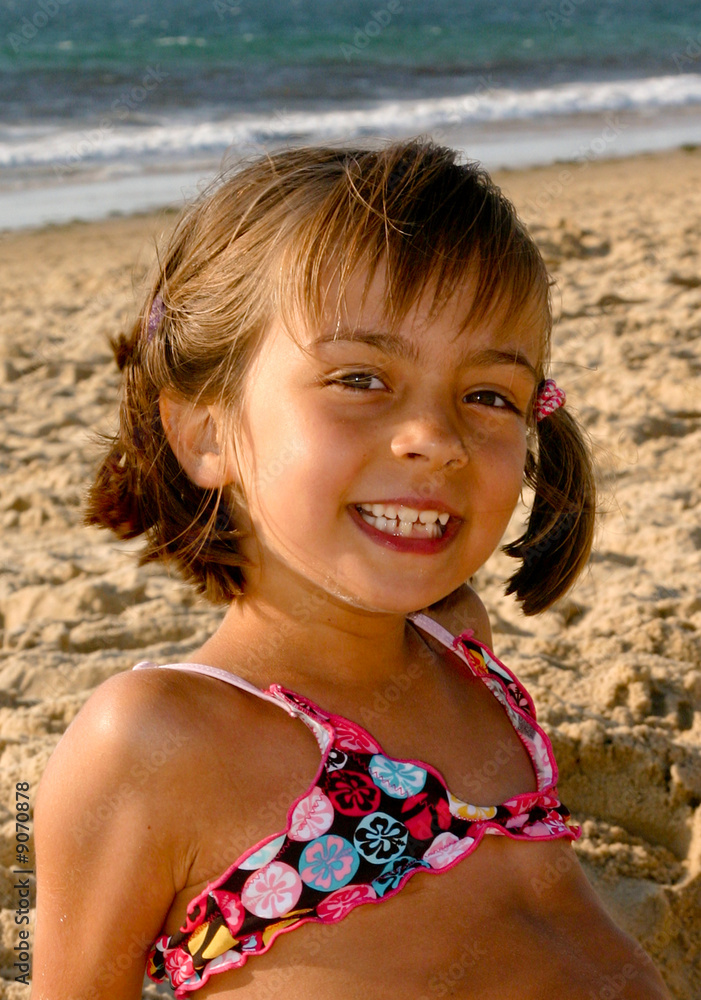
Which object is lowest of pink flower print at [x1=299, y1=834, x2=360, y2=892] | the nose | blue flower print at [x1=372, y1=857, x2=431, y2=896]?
blue flower print at [x1=372, y1=857, x2=431, y2=896]

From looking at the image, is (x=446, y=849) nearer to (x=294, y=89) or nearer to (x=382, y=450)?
(x=382, y=450)

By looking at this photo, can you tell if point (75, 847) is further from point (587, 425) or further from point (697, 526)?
Answer: point (587, 425)

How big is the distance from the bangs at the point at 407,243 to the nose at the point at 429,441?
141 mm

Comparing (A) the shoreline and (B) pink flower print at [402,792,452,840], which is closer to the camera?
(B) pink flower print at [402,792,452,840]

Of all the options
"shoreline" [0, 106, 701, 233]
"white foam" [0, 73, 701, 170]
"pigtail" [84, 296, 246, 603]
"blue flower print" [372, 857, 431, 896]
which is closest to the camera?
"blue flower print" [372, 857, 431, 896]

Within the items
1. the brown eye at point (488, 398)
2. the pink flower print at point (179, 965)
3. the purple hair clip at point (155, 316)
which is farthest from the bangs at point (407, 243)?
the pink flower print at point (179, 965)

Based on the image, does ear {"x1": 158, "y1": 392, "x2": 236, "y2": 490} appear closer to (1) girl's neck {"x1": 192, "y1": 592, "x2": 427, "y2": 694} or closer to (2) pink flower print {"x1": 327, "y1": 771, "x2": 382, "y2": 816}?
(1) girl's neck {"x1": 192, "y1": 592, "x2": 427, "y2": 694}

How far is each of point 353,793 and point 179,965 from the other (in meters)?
0.32

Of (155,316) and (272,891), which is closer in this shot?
(272,891)

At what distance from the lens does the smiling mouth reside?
146 cm

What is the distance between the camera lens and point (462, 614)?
1.94m

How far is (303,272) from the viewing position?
150 cm

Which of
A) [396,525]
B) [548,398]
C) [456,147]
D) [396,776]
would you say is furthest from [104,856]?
[456,147]

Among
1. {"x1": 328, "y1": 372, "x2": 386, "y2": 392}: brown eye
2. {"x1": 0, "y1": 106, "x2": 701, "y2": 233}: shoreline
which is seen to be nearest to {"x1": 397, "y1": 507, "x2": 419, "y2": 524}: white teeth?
{"x1": 328, "y1": 372, "x2": 386, "y2": 392}: brown eye
